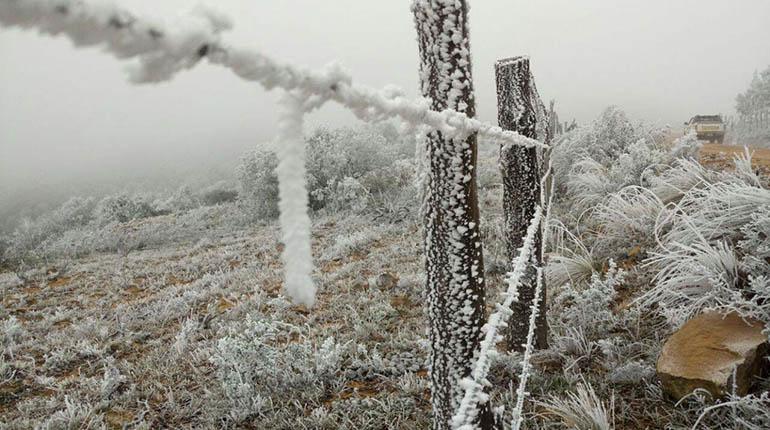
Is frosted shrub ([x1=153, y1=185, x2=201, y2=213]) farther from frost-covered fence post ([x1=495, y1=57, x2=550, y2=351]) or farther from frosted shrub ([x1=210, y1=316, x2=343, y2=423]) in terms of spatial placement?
frost-covered fence post ([x1=495, y1=57, x2=550, y2=351])

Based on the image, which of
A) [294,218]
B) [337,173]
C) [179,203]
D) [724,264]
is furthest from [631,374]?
[179,203]

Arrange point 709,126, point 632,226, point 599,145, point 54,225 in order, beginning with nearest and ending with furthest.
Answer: point 632,226
point 599,145
point 709,126
point 54,225

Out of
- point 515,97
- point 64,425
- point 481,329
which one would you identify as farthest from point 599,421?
point 64,425

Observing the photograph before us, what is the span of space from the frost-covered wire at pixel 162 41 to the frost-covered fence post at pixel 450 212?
2.69 feet

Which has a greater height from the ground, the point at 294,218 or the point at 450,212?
the point at 294,218

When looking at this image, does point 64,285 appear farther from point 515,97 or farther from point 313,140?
point 515,97

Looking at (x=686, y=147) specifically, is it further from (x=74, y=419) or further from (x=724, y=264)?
(x=74, y=419)

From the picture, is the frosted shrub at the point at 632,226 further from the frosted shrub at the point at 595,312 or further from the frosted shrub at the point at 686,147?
the frosted shrub at the point at 686,147

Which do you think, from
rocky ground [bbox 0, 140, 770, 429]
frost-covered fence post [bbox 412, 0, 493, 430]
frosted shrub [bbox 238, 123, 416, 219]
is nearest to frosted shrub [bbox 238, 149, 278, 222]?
frosted shrub [bbox 238, 123, 416, 219]

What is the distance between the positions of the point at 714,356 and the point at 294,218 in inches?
123

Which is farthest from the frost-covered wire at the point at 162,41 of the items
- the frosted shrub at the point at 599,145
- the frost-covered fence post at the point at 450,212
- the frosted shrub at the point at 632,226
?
the frosted shrub at the point at 599,145

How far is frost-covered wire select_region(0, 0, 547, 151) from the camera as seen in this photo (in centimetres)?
40

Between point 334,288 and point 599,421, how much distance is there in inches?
161

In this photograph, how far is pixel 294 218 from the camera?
0.60 m
